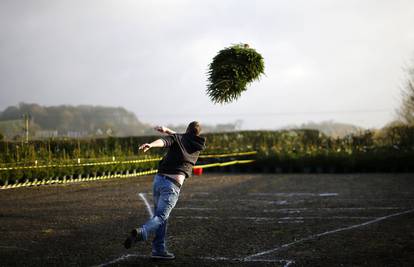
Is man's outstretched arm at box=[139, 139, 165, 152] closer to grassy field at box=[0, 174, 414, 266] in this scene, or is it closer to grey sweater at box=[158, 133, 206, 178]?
grey sweater at box=[158, 133, 206, 178]

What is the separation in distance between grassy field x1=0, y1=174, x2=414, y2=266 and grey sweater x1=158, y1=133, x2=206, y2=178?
4.26ft

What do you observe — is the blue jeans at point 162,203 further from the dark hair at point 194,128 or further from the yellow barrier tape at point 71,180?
the yellow barrier tape at point 71,180

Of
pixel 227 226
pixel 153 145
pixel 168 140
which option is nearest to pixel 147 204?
pixel 227 226

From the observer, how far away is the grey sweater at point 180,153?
7.54 meters

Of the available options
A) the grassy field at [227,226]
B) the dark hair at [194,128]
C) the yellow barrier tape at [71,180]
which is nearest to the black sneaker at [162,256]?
the grassy field at [227,226]

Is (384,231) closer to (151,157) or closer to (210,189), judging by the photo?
(210,189)

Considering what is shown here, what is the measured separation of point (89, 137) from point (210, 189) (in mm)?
14844

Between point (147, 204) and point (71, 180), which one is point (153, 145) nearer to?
point (147, 204)

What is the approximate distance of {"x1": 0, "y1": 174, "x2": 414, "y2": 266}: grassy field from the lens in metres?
7.60

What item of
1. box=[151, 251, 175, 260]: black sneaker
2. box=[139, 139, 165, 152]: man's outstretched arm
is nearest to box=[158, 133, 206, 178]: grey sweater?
box=[139, 139, 165, 152]: man's outstretched arm

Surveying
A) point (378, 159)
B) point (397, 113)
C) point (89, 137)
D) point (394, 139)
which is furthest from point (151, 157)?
point (397, 113)

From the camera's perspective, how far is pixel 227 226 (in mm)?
10352

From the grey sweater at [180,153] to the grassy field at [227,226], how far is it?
130cm

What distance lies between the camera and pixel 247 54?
775 centimetres
